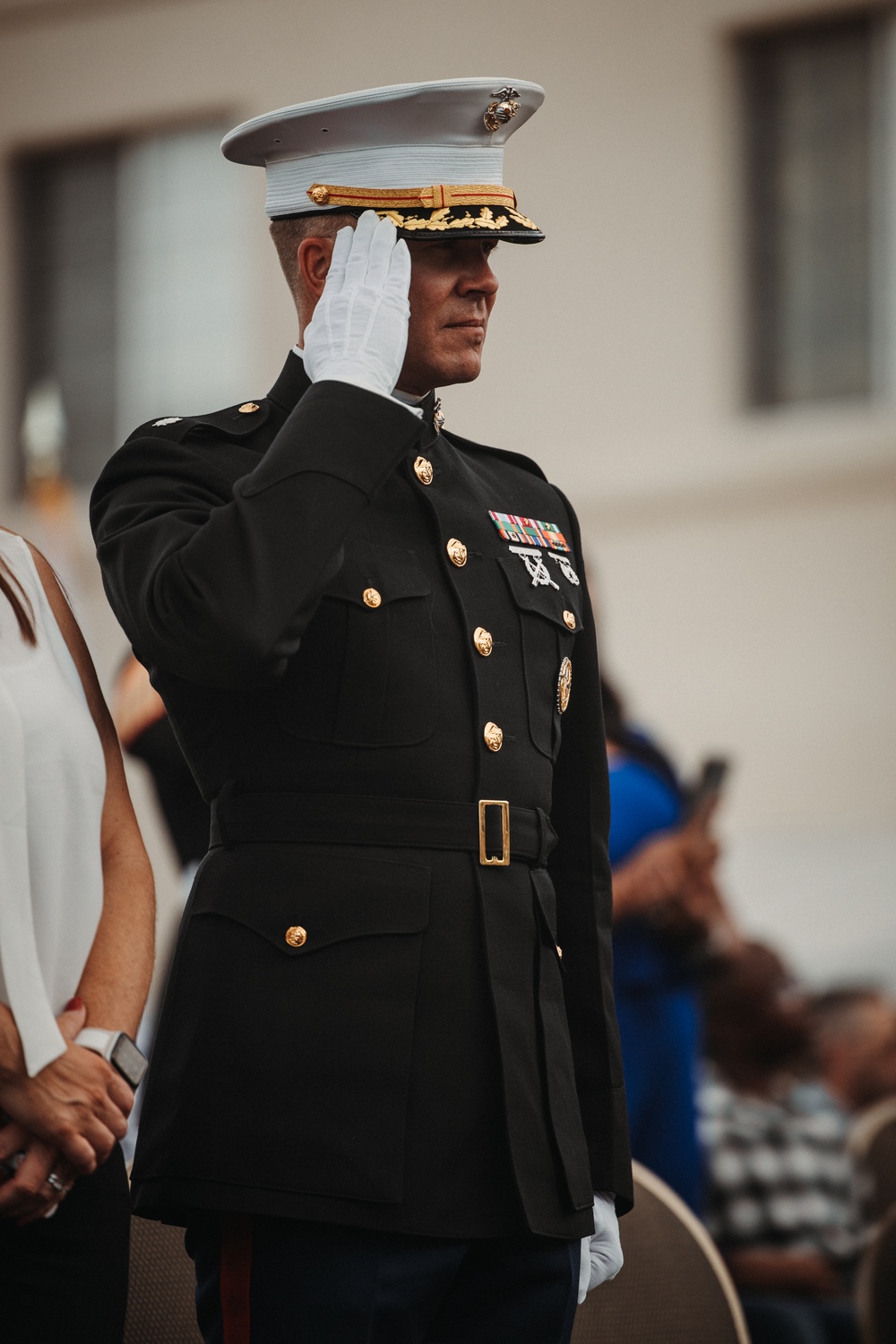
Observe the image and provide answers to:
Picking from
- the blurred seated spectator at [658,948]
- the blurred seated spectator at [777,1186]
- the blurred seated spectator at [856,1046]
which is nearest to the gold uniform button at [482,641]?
the blurred seated spectator at [658,948]

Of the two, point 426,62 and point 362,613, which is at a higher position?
point 426,62

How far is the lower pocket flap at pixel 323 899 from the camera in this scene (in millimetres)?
1616

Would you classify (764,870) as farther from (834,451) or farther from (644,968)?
(644,968)

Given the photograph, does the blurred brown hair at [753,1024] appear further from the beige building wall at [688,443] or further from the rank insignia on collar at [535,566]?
the rank insignia on collar at [535,566]

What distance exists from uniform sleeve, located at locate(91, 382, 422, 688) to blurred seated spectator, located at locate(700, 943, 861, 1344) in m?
1.91

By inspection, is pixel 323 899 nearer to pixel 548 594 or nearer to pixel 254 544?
pixel 254 544

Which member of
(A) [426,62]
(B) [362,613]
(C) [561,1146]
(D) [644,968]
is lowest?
(D) [644,968]

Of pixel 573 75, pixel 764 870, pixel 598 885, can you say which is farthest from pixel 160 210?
pixel 598 885

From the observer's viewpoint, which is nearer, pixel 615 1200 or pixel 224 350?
pixel 615 1200

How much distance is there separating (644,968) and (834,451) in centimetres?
404

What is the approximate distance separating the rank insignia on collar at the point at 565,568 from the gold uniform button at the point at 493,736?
0.84 feet

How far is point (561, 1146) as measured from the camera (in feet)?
5.46

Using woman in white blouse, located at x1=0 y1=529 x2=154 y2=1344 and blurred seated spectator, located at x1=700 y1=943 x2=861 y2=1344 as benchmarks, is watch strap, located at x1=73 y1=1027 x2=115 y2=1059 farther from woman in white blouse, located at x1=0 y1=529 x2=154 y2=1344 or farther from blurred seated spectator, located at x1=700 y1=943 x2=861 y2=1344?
blurred seated spectator, located at x1=700 y1=943 x2=861 y2=1344

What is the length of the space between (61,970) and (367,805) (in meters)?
0.41
